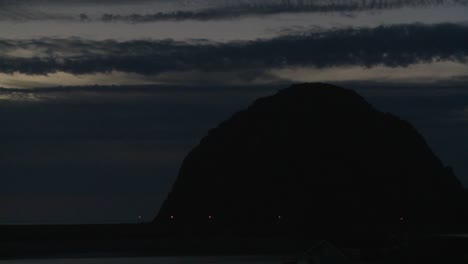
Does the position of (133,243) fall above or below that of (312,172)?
above

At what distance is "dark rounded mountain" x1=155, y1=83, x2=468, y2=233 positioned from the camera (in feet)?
525

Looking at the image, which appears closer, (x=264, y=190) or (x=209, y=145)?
(x=264, y=190)

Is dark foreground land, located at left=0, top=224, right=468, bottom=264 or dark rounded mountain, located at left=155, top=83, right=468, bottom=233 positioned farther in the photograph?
dark rounded mountain, located at left=155, top=83, right=468, bottom=233

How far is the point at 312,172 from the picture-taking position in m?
167

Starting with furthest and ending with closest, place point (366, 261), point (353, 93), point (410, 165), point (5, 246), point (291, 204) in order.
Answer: point (353, 93) < point (410, 165) < point (291, 204) < point (5, 246) < point (366, 261)

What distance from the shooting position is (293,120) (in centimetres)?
17988

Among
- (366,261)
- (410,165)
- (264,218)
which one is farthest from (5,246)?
(410,165)

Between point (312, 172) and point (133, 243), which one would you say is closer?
point (133, 243)

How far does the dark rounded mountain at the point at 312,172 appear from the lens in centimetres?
15988

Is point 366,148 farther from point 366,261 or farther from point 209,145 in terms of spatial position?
point 366,261

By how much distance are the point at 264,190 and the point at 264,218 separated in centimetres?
640

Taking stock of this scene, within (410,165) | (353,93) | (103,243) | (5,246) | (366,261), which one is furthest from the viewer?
(353,93)

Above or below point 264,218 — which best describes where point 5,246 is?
above

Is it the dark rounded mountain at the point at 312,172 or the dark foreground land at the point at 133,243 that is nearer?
the dark foreground land at the point at 133,243
